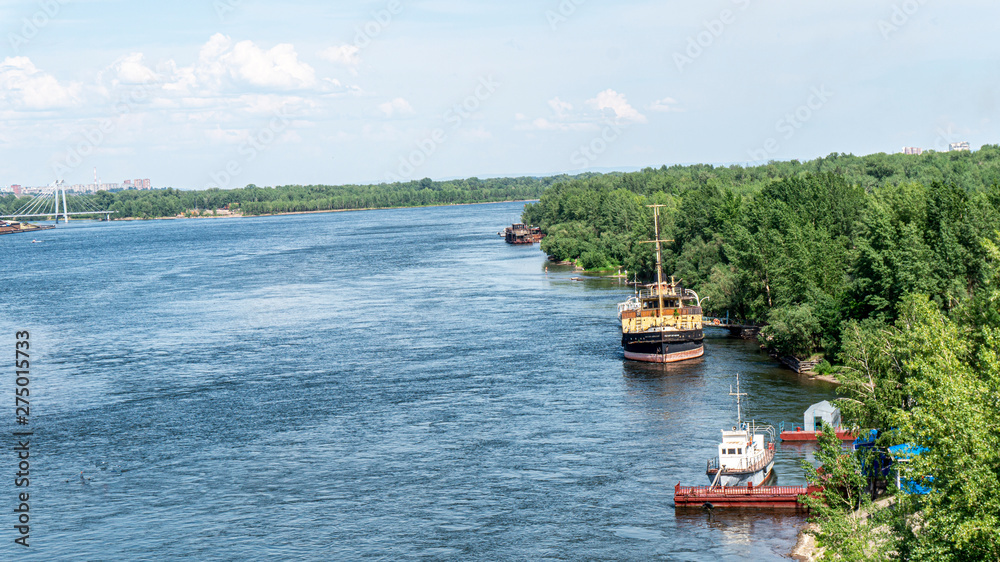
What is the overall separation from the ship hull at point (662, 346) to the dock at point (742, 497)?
3644cm

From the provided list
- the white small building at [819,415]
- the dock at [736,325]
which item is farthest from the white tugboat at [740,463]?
the dock at [736,325]

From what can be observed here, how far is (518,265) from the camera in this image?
592 feet

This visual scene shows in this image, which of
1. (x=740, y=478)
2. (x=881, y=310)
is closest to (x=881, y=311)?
(x=881, y=310)

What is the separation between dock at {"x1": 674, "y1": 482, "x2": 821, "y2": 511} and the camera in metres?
50.6

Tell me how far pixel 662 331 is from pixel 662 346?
1.46 meters

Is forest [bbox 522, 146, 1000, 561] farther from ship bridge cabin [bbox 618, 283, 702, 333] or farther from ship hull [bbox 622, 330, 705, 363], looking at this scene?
ship bridge cabin [bbox 618, 283, 702, 333]

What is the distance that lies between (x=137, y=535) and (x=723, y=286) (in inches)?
2842

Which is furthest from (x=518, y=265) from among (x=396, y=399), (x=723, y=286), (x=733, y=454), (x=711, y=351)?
(x=733, y=454)

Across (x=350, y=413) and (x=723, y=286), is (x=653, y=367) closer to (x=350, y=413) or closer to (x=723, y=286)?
(x=723, y=286)

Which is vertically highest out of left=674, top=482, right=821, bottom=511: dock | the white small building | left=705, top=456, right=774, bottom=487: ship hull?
the white small building

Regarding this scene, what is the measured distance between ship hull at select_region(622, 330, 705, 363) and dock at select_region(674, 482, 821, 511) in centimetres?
3644

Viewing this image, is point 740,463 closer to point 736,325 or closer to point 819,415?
point 819,415

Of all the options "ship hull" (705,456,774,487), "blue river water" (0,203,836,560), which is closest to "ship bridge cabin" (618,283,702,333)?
"blue river water" (0,203,836,560)

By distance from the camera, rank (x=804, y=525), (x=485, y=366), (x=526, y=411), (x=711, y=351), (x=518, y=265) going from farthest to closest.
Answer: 1. (x=518, y=265)
2. (x=711, y=351)
3. (x=485, y=366)
4. (x=526, y=411)
5. (x=804, y=525)
